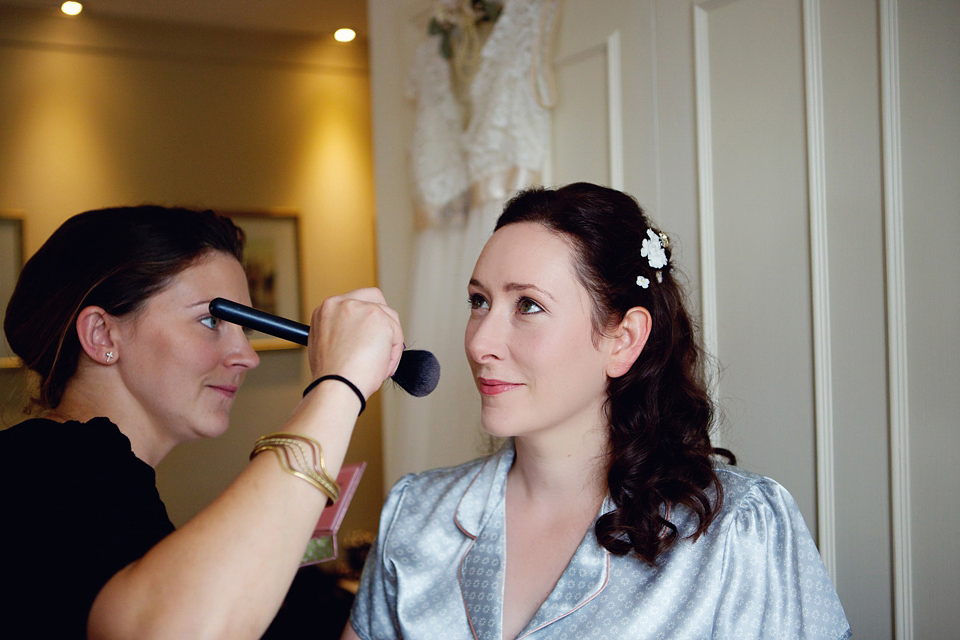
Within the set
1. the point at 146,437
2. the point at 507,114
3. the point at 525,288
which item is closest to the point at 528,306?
the point at 525,288

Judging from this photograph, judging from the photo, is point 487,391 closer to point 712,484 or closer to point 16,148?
point 712,484

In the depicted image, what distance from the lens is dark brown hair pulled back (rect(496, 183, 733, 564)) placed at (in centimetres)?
127

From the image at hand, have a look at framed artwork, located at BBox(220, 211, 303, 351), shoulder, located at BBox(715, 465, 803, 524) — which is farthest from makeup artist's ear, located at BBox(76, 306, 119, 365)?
framed artwork, located at BBox(220, 211, 303, 351)

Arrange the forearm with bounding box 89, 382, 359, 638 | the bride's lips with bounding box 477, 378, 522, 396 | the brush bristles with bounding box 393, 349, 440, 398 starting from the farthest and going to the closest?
the bride's lips with bounding box 477, 378, 522, 396 → the brush bristles with bounding box 393, 349, 440, 398 → the forearm with bounding box 89, 382, 359, 638

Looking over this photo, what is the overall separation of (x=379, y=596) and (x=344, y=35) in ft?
9.36

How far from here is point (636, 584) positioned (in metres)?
1.23

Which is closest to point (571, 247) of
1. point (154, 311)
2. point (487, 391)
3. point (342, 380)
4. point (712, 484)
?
point (487, 391)

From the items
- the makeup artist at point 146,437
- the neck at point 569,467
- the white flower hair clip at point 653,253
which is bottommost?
the neck at point 569,467

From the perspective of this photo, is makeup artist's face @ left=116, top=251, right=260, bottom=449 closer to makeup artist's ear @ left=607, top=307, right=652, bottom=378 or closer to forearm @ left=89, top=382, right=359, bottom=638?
forearm @ left=89, top=382, right=359, bottom=638

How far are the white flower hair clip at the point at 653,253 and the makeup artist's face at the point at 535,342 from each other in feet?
0.40

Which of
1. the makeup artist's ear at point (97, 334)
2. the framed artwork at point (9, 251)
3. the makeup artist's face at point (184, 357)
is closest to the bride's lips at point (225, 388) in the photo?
the makeup artist's face at point (184, 357)

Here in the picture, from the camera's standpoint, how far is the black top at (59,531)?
0.82m

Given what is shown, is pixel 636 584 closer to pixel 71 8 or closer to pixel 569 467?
pixel 569 467

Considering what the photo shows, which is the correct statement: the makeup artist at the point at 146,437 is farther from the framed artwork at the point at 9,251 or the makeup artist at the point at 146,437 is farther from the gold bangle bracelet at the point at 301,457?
the framed artwork at the point at 9,251
